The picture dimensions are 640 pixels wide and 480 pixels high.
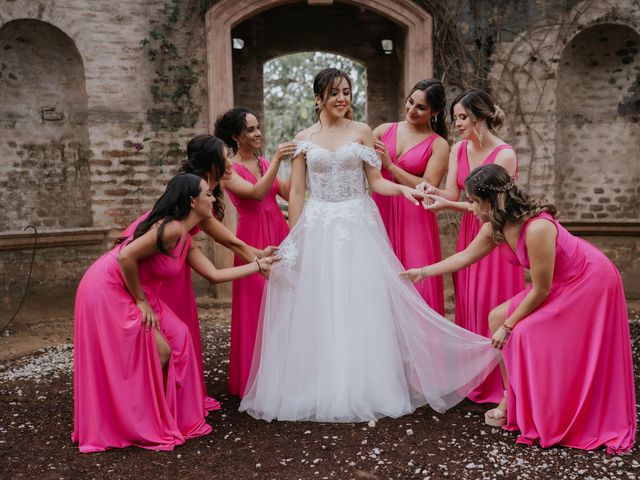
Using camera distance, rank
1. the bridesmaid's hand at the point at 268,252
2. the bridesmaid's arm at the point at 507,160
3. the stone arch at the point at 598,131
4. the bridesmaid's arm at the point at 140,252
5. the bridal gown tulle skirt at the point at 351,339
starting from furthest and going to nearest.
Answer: the stone arch at the point at 598,131
the bridesmaid's hand at the point at 268,252
the bridesmaid's arm at the point at 507,160
the bridal gown tulle skirt at the point at 351,339
the bridesmaid's arm at the point at 140,252

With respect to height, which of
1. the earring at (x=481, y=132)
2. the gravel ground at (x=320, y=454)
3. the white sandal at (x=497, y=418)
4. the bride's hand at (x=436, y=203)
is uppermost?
the earring at (x=481, y=132)

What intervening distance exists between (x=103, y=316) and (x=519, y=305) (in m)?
2.31

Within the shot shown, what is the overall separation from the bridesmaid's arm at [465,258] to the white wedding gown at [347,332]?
11 cm

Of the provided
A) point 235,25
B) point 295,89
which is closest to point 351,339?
point 235,25

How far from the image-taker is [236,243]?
4.12 m

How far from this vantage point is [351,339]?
3.82 metres

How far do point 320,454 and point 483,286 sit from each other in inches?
61.7

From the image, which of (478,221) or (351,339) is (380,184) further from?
(351,339)

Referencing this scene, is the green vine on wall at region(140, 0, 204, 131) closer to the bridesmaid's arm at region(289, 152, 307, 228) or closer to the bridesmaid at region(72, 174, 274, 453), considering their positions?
the bridesmaid's arm at region(289, 152, 307, 228)

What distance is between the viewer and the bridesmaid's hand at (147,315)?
350 centimetres

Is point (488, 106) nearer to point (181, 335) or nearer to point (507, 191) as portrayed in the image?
point (507, 191)

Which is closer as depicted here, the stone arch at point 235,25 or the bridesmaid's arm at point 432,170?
the bridesmaid's arm at point 432,170

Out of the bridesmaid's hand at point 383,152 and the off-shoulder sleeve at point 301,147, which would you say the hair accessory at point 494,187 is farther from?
the off-shoulder sleeve at point 301,147

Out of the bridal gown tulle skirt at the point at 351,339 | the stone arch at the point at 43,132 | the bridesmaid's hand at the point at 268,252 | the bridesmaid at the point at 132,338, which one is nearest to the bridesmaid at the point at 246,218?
the bridesmaid's hand at the point at 268,252
